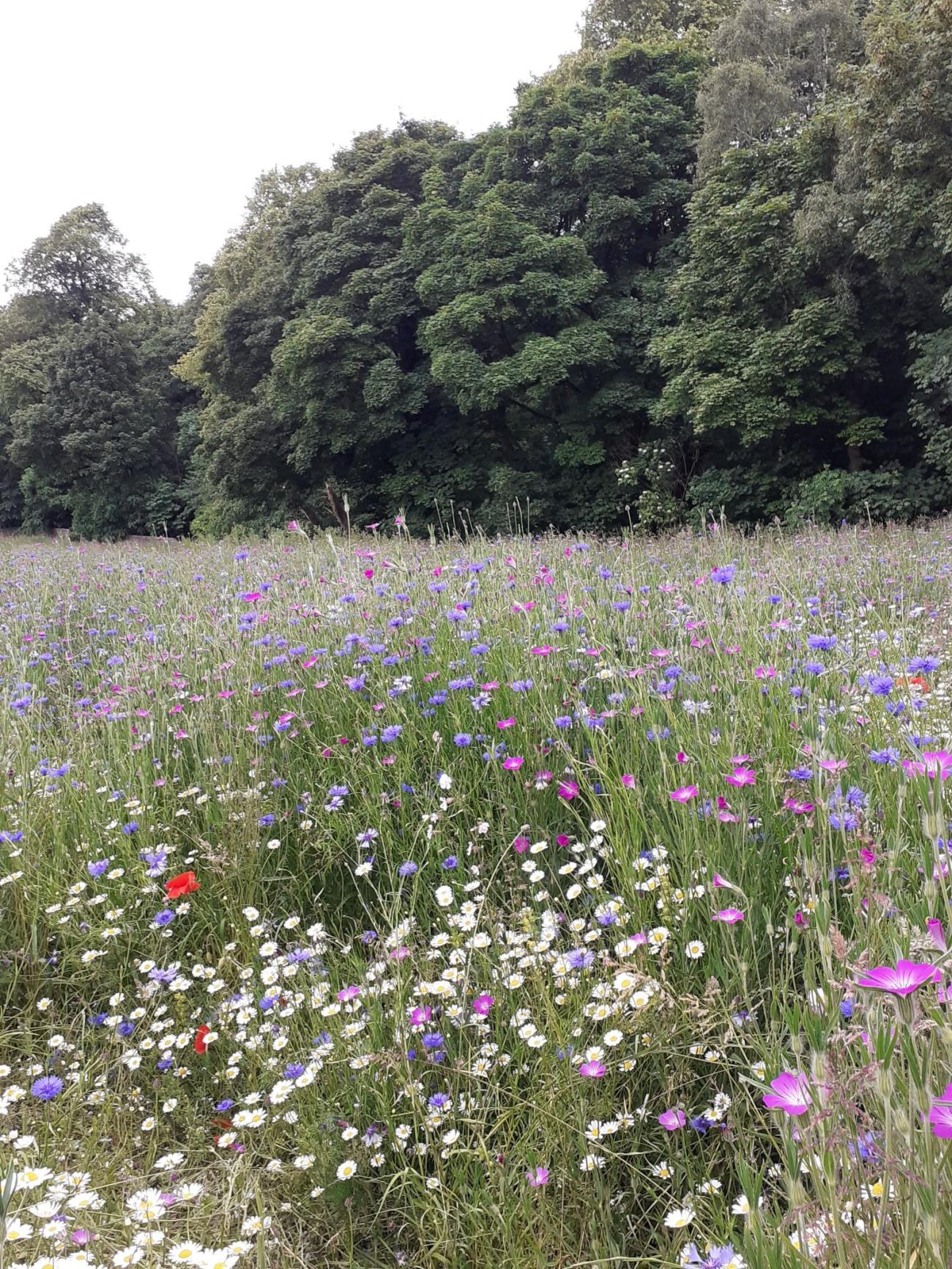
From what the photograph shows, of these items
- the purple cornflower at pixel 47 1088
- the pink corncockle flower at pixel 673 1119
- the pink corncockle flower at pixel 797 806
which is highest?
the pink corncockle flower at pixel 797 806

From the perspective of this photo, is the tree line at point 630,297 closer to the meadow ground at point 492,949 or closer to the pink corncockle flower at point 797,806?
the meadow ground at point 492,949

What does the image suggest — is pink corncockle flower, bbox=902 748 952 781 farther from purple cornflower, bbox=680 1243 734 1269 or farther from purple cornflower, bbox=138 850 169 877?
purple cornflower, bbox=138 850 169 877

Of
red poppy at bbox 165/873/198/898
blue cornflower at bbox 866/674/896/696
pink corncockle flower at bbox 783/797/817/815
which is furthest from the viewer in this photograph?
red poppy at bbox 165/873/198/898

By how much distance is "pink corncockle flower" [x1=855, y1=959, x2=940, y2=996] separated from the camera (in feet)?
1.96

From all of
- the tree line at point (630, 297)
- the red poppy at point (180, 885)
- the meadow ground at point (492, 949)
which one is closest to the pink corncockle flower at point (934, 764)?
the meadow ground at point (492, 949)

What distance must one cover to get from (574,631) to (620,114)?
16.9m

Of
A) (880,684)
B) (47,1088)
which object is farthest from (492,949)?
(880,684)

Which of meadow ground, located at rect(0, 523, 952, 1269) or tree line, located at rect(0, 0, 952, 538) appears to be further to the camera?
tree line, located at rect(0, 0, 952, 538)

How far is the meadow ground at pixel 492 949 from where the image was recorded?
3.23ft

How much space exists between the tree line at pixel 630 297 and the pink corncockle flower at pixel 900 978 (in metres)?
13.1

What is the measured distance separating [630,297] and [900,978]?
701 inches

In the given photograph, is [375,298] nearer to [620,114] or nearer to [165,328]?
[620,114]

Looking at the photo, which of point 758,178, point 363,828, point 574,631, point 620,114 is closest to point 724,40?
point 620,114

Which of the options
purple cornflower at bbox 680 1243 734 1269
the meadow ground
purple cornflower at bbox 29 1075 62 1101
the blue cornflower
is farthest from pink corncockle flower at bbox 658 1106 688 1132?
purple cornflower at bbox 29 1075 62 1101
